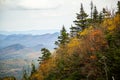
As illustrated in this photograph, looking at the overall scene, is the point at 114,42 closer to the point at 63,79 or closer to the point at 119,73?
the point at 119,73

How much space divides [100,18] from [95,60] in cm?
4351

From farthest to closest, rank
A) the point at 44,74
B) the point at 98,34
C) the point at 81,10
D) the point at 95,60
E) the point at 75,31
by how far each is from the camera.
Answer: the point at 44,74
the point at 75,31
the point at 81,10
the point at 98,34
the point at 95,60

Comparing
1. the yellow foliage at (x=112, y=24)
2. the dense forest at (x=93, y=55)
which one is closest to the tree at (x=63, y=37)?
the dense forest at (x=93, y=55)

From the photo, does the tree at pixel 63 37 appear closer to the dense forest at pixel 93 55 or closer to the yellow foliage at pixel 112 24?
the dense forest at pixel 93 55

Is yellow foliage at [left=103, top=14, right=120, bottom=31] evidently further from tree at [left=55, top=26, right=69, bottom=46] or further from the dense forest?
tree at [left=55, top=26, right=69, bottom=46]

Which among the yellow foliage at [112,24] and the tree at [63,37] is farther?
the tree at [63,37]

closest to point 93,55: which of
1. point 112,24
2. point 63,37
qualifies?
point 112,24

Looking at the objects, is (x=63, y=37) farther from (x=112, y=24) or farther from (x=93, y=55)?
(x=93, y=55)

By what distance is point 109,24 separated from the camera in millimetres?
65312

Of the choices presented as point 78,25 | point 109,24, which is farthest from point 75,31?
point 109,24

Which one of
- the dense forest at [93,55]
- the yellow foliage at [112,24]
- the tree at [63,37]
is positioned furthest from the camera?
the tree at [63,37]

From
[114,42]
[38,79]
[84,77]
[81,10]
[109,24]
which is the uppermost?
[81,10]

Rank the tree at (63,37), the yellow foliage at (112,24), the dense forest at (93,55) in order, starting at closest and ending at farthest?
1. the dense forest at (93,55)
2. the yellow foliage at (112,24)
3. the tree at (63,37)

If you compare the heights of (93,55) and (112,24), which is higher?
(112,24)
